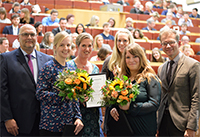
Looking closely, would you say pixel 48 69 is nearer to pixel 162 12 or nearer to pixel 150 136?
pixel 150 136

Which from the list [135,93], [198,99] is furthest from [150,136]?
[198,99]

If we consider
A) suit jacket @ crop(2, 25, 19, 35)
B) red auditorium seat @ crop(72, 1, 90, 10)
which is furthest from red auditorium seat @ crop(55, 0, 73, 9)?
suit jacket @ crop(2, 25, 19, 35)

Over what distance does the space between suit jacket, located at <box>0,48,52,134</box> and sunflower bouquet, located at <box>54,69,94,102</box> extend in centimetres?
28

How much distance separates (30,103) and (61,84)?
363mm

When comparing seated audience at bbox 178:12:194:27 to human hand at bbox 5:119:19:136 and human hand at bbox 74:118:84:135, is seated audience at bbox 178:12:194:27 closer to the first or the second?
human hand at bbox 74:118:84:135

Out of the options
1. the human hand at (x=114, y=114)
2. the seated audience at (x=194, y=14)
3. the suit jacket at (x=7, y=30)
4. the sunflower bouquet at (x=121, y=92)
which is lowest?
the human hand at (x=114, y=114)

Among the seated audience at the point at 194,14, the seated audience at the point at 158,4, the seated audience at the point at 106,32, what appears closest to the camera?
the seated audience at the point at 106,32

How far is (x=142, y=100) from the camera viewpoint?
1.79 m

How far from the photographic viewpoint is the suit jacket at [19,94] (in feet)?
6.21

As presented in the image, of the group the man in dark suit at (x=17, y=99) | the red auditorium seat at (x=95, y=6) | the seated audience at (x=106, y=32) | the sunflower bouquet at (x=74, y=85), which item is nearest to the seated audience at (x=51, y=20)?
the seated audience at (x=106, y=32)

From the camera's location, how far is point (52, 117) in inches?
71.9

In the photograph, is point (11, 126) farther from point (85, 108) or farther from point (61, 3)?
point (61, 3)

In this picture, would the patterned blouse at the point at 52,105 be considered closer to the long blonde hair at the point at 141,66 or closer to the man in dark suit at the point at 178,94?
the long blonde hair at the point at 141,66

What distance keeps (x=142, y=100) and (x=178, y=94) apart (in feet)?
1.50
